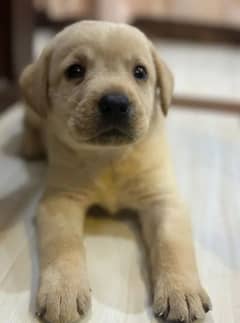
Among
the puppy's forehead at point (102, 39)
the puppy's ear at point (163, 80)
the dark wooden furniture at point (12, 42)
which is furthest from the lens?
the dark wooden furniture at point (12, 42)

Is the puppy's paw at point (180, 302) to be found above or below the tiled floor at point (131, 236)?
above

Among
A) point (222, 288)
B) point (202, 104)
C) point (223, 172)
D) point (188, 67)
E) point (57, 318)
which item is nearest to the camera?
point (57, 318)

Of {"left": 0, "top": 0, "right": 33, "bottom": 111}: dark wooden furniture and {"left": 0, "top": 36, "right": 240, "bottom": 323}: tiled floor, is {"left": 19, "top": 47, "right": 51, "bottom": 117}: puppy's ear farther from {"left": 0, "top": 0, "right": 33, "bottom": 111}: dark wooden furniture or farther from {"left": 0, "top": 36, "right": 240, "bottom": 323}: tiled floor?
{"left": 0, "top": 0, "right": 33, "bottom": 111}: dark wooden furniture

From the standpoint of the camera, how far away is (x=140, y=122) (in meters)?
1.21

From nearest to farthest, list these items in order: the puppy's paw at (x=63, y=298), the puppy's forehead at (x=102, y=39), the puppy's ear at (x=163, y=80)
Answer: the puppy's paw at (x=63, y=298) → the puppy's forehead at (x=102, y=39) → the puppy's ear at (x=163, y=80)

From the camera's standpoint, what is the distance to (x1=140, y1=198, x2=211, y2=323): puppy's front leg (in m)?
1.02

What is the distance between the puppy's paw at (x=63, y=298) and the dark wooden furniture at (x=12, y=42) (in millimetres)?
1350

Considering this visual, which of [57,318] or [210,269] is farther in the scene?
[210,269]

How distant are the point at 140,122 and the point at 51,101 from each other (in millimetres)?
275

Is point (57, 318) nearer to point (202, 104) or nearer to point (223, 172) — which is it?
point (223, 172)

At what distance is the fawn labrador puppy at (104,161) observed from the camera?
1046mm

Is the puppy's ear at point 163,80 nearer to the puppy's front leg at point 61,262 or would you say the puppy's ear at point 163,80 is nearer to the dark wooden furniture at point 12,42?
the puppy's front leg at point 61,262

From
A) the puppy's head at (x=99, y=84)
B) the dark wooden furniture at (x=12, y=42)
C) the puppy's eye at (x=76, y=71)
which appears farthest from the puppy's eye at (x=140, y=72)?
the dark wooden furniture at (x=12, y=42)

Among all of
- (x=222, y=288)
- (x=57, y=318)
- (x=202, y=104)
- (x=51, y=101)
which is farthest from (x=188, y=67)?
(x=57, y=318)
